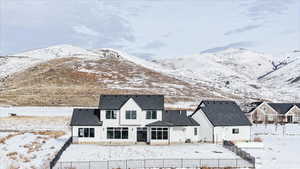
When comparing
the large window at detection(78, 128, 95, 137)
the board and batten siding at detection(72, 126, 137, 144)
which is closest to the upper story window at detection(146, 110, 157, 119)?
the board and batten siding at detection(72, 126, 137, 144)

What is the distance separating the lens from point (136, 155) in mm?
41750

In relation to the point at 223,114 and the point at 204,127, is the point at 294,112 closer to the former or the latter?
the point at 223,114

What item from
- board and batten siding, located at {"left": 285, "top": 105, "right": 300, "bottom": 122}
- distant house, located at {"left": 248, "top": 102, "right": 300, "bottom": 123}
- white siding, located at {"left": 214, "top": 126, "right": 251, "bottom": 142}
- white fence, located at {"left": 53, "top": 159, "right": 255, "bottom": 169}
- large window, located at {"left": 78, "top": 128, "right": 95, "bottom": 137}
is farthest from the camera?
board and batten siding, located at {"left": 285, "top": 105, "right": 300, "bottom": 122}

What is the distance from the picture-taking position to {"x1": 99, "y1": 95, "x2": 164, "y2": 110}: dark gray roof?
53.3 m

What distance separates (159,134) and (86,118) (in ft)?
34.9

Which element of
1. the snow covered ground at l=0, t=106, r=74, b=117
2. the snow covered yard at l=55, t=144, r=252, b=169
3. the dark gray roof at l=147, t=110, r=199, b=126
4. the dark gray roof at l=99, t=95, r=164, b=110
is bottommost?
the snow covered yard at l=55, t=144, r=252, b=169

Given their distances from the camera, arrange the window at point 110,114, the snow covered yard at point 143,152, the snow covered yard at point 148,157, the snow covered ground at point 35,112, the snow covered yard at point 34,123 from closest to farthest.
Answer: the snow covered yard at point 148,157 → the snow covered yard at point 143,152 → the window at point 110,114 → the snow covered yard at point 34,123 → the snow covered ground at point 35,112

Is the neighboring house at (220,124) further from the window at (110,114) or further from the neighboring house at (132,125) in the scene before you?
the window at (110,114)

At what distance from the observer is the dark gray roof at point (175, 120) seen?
171ft

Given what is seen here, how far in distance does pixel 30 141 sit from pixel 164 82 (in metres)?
108

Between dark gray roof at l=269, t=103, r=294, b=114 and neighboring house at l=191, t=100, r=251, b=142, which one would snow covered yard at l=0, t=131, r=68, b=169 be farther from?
dark gray roof at l=269, t=103, r=294, b=114

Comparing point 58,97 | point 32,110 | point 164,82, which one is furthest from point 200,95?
point 32,110

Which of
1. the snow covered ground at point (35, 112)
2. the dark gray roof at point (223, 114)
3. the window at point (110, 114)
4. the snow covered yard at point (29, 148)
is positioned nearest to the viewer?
the snow covered yard at point (29, 148)

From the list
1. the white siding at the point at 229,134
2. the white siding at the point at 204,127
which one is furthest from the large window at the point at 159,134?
the white siding at the point at 229,134
